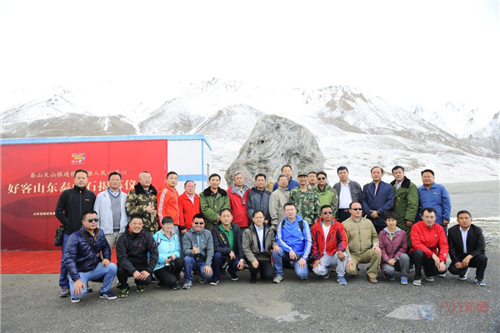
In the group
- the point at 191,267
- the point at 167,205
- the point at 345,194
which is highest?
the point at 345,194

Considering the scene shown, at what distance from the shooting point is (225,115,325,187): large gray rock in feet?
34.6

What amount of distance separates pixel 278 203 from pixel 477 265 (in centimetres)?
289

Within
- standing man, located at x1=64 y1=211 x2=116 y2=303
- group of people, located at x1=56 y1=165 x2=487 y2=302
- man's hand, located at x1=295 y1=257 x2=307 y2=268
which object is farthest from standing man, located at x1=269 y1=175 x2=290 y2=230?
standing man, located at x1=64 y1=211 x2=116 y2=303

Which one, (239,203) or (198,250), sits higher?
(239,203)

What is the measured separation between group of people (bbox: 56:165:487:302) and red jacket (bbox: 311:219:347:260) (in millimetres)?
15

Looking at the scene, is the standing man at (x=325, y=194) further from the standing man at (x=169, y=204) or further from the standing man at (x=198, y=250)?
the standing man at (x=169, y=204)

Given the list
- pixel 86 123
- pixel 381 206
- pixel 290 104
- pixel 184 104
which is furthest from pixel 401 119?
pixel 381 206

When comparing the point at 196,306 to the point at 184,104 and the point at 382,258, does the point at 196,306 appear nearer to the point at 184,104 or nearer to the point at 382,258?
the point at 382,258

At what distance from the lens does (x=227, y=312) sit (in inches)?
145

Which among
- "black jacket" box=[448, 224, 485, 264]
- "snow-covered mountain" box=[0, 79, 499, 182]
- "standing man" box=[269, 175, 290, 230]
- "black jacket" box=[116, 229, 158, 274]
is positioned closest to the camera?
"black jacket" box=[116, 229, 158, 274]

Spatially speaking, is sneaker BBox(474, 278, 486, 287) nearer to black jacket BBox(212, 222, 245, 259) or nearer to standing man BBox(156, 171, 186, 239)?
black jacket BBox(212, 222, 245, 259)

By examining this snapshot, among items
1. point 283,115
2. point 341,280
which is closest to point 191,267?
point 341,280

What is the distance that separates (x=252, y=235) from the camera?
201 inches

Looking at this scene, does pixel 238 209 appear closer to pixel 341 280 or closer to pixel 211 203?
pixel 211 203
